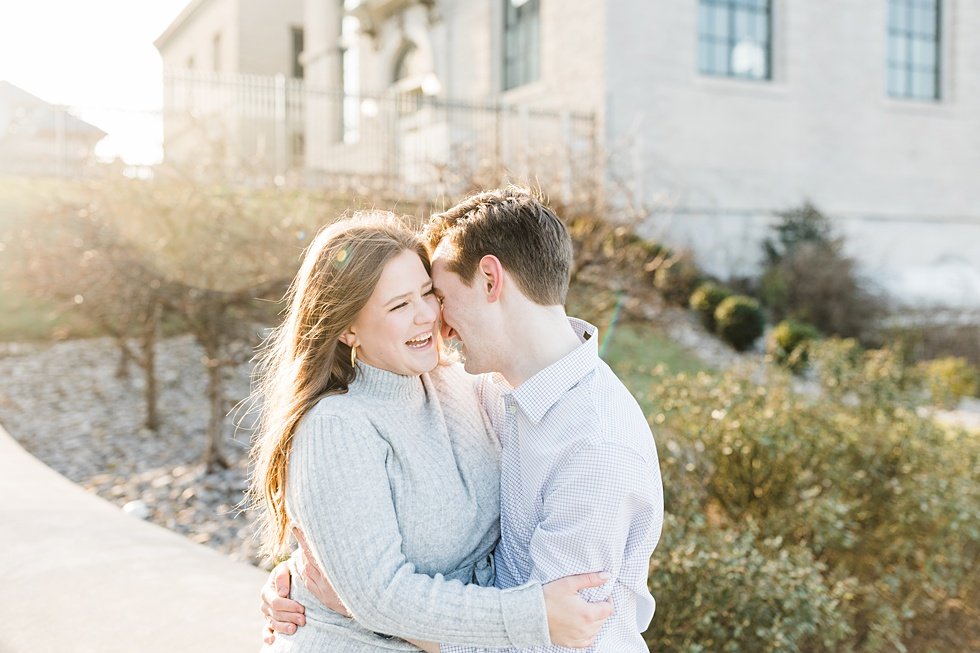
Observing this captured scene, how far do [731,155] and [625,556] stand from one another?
52.2ft

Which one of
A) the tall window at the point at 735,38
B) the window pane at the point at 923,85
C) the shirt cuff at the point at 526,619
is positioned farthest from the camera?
the window pane at the point at 923,85

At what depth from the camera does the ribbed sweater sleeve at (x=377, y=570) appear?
1.82 metres

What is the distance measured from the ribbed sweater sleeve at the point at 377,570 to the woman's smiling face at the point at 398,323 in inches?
10.7

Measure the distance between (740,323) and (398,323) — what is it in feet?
36.3

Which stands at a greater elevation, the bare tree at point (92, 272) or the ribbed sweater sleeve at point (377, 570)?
the bare tree at point (92, 272)

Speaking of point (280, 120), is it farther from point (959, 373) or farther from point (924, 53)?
point (924, 53)

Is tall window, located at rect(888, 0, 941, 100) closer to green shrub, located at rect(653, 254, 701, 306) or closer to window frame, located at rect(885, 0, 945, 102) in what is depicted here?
window frame, located at rect(885, 0, 945, 102)

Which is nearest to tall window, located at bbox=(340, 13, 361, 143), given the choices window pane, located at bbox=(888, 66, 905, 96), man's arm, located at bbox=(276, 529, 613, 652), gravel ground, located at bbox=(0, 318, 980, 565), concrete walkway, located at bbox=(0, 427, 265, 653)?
gravel ground, located at bbox=(0, 318, 980, 565)

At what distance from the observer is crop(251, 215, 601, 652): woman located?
6.02 feet

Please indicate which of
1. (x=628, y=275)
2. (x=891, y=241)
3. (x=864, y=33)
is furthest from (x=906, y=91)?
(x=628, y=275)

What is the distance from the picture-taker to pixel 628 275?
714 centimetres

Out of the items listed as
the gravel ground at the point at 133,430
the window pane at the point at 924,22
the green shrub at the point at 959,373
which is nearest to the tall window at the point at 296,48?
the window pane at the point at 924,22

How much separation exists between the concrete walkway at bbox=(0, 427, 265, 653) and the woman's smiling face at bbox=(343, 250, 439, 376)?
1.14 metres

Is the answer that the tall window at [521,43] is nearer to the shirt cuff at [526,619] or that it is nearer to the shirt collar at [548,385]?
the shirt collar at [548,385]
